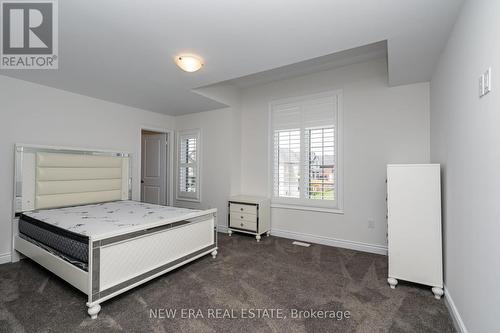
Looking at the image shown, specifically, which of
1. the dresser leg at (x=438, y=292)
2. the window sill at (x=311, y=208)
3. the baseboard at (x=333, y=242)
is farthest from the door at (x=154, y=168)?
the dresser leg at (x=438, y=292)

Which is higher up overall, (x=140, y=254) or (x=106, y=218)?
(x=106, y=218)

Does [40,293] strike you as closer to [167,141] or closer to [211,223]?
[211,223]

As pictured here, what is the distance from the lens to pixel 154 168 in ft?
17.3

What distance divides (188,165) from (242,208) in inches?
65.7

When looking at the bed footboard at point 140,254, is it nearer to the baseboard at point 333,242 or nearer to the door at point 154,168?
the baseboard at point 333,242

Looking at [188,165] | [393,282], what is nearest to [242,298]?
[393,282]

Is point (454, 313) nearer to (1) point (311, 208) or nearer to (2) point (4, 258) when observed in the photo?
(1) point (311, 208)

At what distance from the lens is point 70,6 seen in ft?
5.62

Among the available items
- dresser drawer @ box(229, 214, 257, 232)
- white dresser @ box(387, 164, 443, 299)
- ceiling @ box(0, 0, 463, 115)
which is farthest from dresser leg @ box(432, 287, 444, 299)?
dresser drawer @ box(229, 214, 257, 232)

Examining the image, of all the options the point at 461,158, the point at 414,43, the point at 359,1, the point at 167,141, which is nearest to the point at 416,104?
the point at 414,43

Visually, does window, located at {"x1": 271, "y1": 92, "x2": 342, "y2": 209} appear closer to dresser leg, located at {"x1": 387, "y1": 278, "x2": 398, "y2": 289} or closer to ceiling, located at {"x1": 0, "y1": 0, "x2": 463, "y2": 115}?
ceiling, located at {"x1": 0, "y1": 0, "x2": 463, "y2": 115}

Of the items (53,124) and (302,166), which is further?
(302,166)

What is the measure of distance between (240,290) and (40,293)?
1.90m

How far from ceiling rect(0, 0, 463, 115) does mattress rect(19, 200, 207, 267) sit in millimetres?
1718
